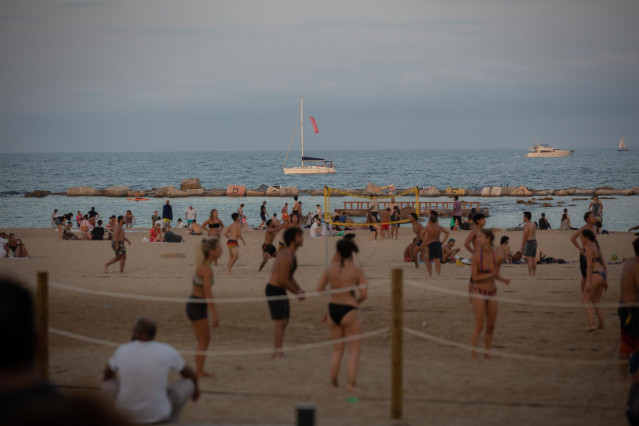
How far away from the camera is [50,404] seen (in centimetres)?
137

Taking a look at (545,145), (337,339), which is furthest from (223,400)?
(545,145)

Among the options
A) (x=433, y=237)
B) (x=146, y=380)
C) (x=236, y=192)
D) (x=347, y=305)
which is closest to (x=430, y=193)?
(x=236, y=192)

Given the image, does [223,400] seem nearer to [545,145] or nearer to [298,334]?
[298,334]

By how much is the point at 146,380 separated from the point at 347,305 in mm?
2264

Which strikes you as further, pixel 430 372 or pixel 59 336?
pixel 59 336

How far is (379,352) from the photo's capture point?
8688 millimetres

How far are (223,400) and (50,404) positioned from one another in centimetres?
562

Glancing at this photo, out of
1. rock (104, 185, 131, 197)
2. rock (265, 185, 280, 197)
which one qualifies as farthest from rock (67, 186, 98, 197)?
rock (265, 185, 280, 197)

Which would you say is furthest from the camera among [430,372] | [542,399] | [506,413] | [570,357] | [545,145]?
[545,145]

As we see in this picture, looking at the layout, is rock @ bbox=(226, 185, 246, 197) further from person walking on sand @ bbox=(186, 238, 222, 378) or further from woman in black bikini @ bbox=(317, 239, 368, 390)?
woman in black bikini @ bbox=(317, 239, 368, 390)

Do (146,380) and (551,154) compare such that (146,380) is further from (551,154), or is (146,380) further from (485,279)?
(551,154)

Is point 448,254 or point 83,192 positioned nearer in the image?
point 448,254

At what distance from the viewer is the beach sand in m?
6.52

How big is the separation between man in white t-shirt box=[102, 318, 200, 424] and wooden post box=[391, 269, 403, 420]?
172cm
